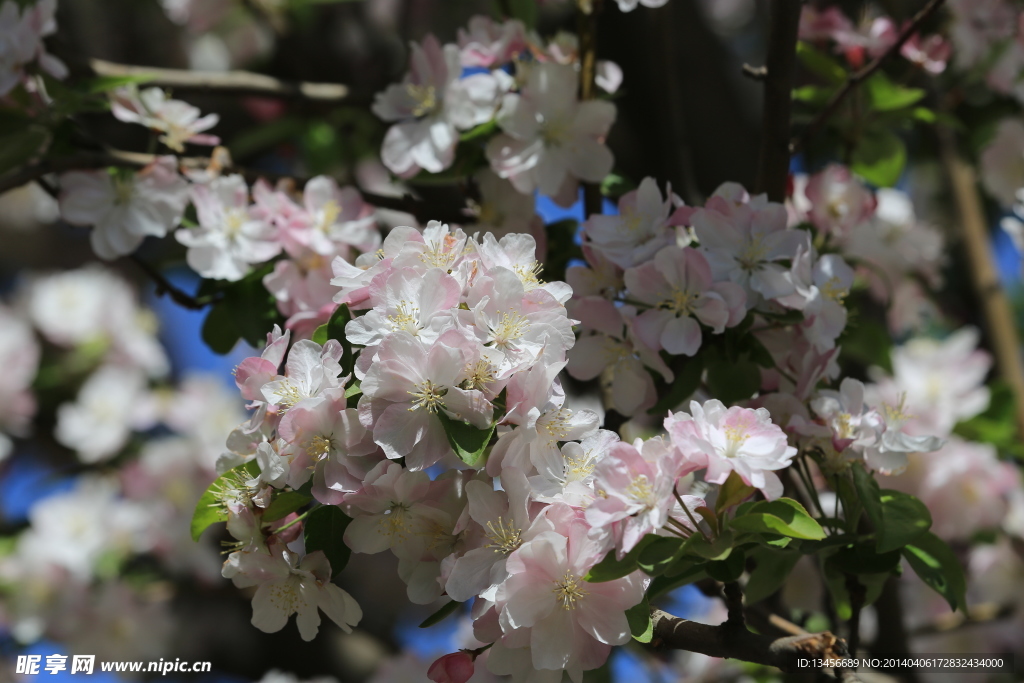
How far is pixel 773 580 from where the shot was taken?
2.90 ft

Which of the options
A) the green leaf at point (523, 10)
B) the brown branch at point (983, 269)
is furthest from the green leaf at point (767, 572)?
the brown branch at point (983, 269)

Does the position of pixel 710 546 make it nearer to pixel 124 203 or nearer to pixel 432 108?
pixel 432 108

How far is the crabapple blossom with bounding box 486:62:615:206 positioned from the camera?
106 cm

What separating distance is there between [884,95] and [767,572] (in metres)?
0.72

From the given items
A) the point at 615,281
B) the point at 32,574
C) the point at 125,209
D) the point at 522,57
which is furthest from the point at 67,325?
the point at 615,281

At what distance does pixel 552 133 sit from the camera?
107 centimetres

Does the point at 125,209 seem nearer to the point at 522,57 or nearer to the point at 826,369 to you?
the point at 522,57

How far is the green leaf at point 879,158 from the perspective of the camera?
122 cm

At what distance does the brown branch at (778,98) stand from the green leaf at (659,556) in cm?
53

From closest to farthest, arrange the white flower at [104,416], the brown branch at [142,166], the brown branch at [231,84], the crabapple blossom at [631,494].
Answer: the crabapple blossom at [631,494], the brown branch at [142,166], the brown branch at [231,84], the white flower at [104,416]

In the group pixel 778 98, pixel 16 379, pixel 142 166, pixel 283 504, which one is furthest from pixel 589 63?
pixel 16 379

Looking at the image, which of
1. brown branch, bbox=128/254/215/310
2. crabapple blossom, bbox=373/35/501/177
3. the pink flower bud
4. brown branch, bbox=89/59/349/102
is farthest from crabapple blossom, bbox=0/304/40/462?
the pink flower bud

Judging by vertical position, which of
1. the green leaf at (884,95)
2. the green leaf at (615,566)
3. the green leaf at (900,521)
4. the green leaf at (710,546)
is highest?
the green leaf at (884,95)

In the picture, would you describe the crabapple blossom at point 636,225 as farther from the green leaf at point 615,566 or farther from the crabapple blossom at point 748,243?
the green leaf at point 615,566
